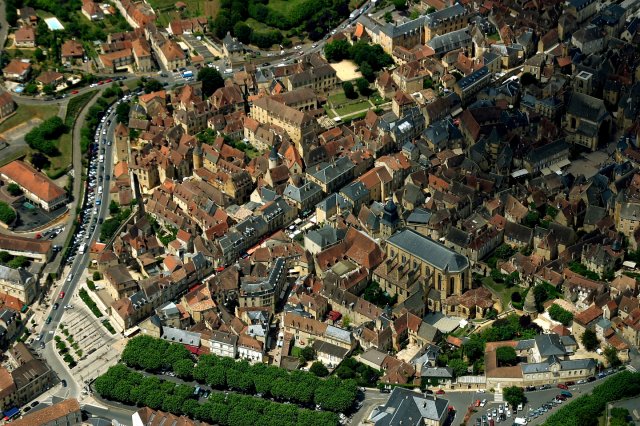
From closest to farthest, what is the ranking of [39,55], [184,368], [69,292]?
[184,368] < [69,292] < [39,55]

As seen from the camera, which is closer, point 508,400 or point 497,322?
point 508,400

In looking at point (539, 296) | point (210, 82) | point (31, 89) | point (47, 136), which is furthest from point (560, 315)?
point (31, 89)

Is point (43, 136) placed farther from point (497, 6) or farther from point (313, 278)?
point (497, 6)

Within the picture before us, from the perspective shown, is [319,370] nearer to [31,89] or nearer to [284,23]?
[31,89]

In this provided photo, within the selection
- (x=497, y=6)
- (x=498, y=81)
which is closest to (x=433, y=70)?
(x=498, y=81)

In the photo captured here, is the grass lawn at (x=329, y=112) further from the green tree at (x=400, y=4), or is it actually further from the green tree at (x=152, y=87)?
the green tree at (x=400, y=4)

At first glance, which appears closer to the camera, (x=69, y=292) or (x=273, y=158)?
(x=69, y=292)

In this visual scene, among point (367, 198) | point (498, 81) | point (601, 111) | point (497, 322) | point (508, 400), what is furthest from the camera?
point (498, 81)
